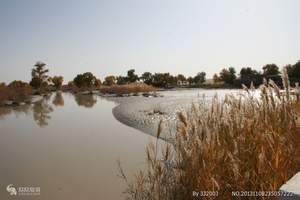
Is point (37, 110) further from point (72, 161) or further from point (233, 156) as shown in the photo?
point (233, 156)

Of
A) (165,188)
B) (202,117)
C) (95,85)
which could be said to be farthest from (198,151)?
(95,85)

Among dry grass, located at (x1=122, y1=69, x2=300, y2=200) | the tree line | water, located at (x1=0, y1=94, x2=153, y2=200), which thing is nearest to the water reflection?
water, located at (x1=0, y1=94, x2=153, y2=200)

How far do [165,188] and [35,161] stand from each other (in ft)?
13.5

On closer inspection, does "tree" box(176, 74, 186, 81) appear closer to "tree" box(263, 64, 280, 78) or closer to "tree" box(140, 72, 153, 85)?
"tree" box(140, 72, 153, 85)

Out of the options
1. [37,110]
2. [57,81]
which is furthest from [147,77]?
[37,110]

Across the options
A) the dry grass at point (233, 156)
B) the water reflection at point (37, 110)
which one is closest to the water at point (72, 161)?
the dry grass at point (233, 156)

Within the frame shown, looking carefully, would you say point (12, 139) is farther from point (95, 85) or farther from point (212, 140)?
point (95, 85)

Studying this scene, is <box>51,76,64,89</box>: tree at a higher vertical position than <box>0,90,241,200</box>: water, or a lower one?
higher
